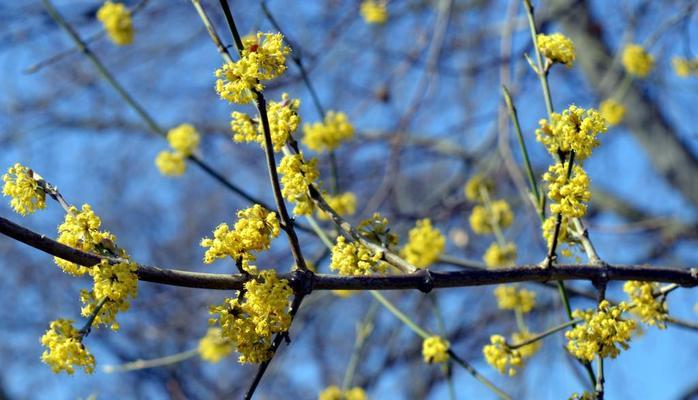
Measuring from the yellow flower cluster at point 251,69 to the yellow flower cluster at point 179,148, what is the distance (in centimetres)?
162

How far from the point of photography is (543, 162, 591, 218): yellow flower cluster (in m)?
1.89

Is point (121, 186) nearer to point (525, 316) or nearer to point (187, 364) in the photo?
point (187, 364)

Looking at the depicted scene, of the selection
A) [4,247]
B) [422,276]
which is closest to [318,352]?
[4,247]

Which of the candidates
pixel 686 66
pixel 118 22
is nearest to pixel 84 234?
pixel 118 22

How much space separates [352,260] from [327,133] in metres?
1.39

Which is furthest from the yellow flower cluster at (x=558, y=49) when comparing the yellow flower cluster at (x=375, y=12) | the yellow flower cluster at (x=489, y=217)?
the yellow flower cluster at (x=375, y=12)

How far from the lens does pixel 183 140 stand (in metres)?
3.42

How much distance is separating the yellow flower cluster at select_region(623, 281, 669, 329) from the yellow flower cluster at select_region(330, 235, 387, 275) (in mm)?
727

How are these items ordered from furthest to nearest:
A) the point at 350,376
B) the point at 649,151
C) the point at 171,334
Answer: the point at 171,334 < the point at 649,151 < the point at 350,376

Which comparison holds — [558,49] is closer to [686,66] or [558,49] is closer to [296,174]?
→ [296,174]

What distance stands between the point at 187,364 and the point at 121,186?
235 cm

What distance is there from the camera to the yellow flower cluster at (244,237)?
175cm

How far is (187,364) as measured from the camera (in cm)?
999

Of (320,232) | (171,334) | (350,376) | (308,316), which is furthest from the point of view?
(171,334)
